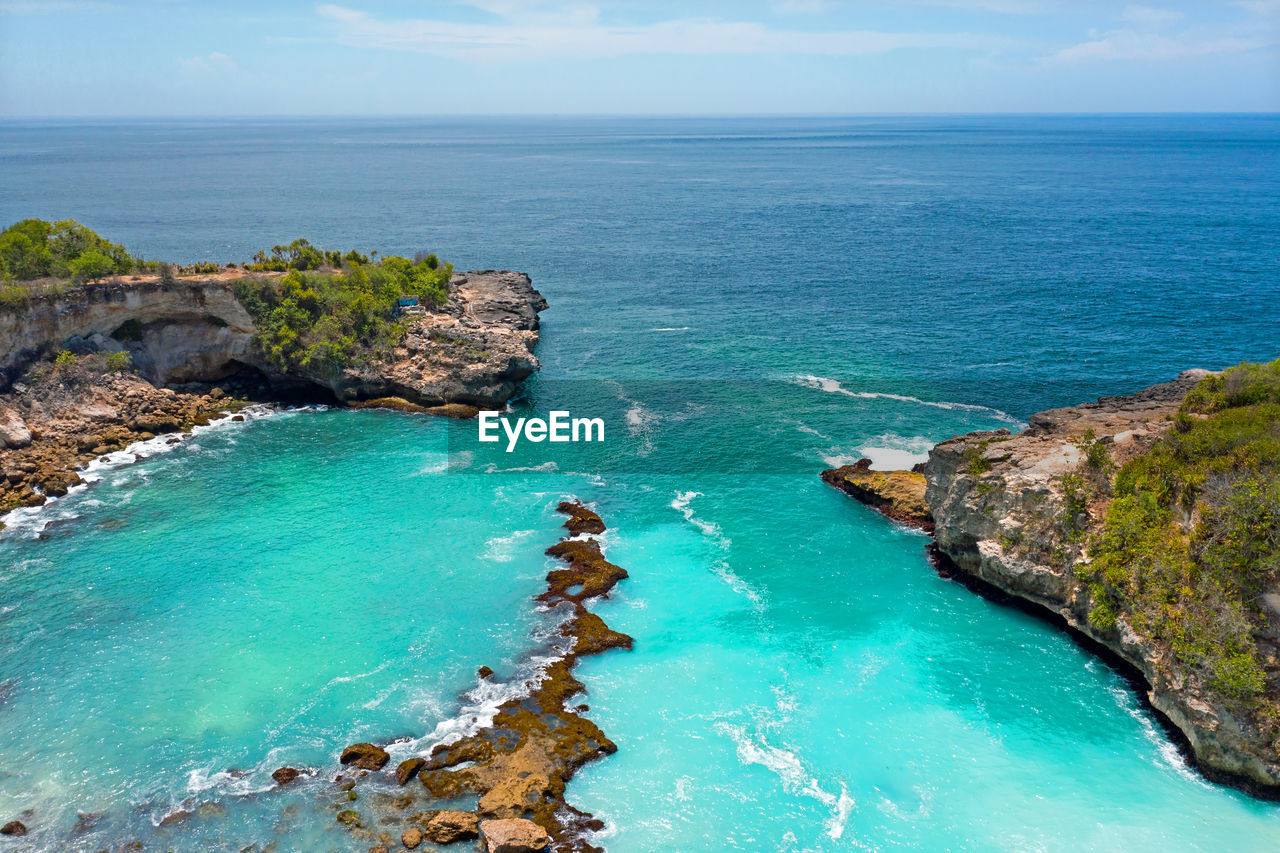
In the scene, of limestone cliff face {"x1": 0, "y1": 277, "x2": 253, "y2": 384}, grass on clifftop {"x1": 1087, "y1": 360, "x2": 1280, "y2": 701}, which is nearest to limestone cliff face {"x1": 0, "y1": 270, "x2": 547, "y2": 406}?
limestone cliff face {"x1": 0, "y1": 277, "x2": 253, "y2": 384}

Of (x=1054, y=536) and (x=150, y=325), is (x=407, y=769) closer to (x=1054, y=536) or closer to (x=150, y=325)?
(x=1054, y=536)

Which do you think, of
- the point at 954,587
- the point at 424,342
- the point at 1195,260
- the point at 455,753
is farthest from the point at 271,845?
the point at 1195,260

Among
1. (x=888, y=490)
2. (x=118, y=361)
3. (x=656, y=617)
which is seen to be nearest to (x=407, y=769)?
(x=656, y=617)

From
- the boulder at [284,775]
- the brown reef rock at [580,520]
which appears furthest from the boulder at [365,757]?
the brown reef rock at [580,520]

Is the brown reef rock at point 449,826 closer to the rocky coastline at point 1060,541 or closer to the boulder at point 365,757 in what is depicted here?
the boulder at point 365,757

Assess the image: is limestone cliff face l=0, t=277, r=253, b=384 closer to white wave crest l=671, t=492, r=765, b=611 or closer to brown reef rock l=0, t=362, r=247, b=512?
brown reef rock l=0, t=362, r=247, b=512
